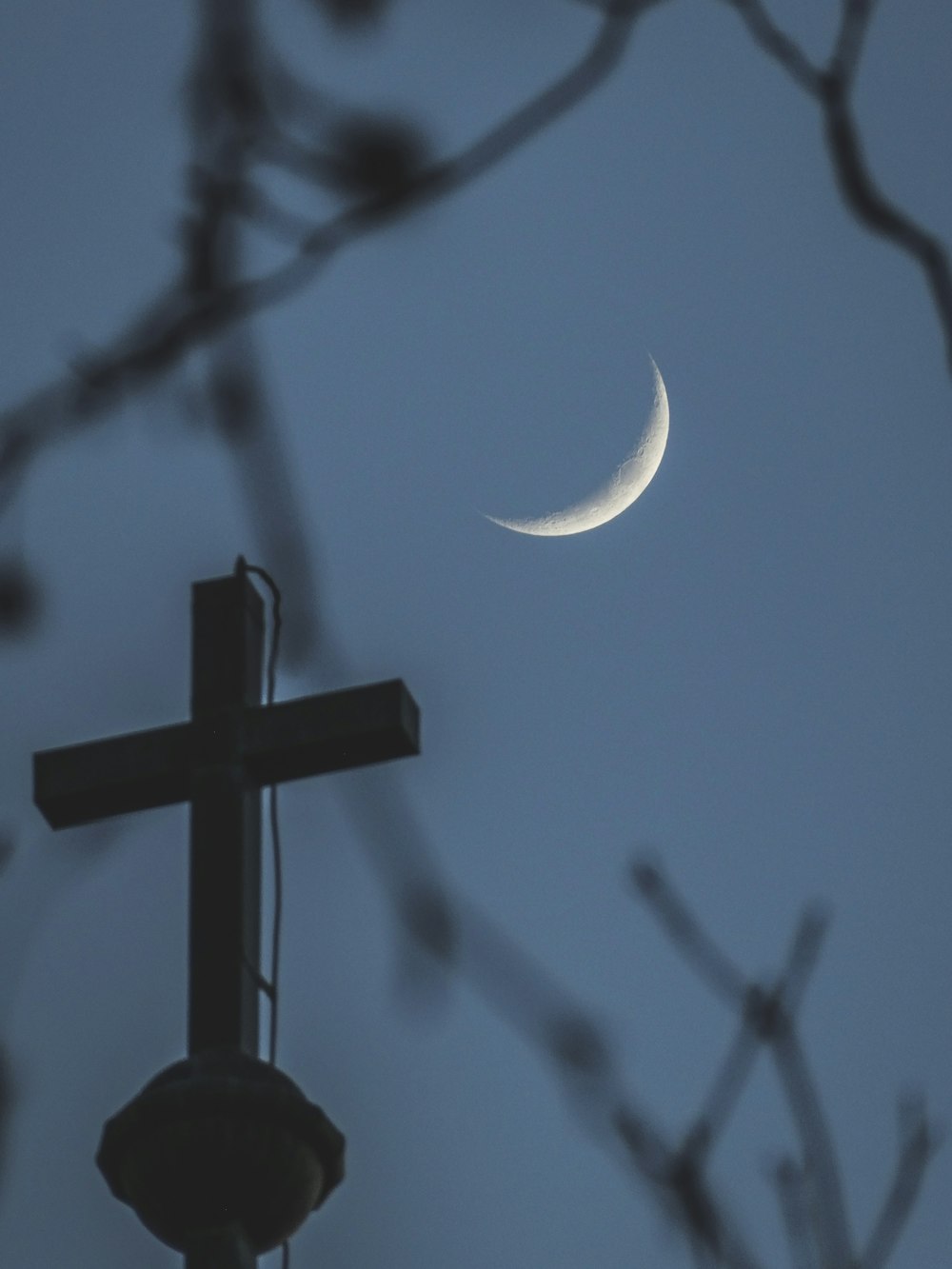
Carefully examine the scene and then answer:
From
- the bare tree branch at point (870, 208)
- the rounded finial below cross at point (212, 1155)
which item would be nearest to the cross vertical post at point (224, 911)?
the rounded finial below cross at point (212, 1155)

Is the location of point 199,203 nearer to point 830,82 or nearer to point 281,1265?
point 830,82

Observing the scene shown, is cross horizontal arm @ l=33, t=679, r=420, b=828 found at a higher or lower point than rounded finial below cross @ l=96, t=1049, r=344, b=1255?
higher

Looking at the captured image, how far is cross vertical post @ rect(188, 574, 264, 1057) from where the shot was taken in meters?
6.11

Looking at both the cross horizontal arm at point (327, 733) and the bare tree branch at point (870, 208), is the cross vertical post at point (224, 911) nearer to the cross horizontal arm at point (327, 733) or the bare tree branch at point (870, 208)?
the cross horizontal arm at point (327, 733)

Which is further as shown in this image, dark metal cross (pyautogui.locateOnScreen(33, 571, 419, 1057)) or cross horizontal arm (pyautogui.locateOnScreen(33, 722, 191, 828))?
cross horizontal arm (pyautogui.locateOnScreen(33, 722, 191, 828))

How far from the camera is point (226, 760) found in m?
6.51

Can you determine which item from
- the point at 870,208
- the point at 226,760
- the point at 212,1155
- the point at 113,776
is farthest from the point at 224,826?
the point at 870,208

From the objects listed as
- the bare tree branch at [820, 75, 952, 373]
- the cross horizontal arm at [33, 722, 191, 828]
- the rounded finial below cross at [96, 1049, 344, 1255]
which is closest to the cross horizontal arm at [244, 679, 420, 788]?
the cross horizontal arm at [33, 722, 191, 828]

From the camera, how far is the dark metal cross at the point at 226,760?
6.27 metres

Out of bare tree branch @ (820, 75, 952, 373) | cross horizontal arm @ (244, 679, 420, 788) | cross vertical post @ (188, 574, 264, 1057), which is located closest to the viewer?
bare tree branch @ (820, 75, 952, 373)

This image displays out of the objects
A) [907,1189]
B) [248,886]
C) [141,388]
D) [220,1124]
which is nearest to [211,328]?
[141,388]

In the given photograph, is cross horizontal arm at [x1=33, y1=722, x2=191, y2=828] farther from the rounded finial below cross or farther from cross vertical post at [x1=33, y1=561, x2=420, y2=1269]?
the rounded finial below cross

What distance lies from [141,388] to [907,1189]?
4.89ft

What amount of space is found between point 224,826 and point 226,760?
0.20 meters
